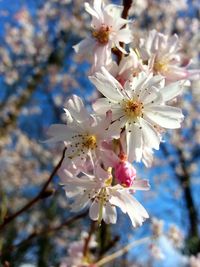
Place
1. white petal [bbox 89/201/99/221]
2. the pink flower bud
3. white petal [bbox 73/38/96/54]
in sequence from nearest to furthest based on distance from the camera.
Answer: the pink flower bud, white petal [bbox 89/201/99/221], white petal [bbox 73/38/96/54]

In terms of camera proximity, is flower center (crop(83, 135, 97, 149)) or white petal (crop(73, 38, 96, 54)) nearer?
flower center (crop(83, 135, 97, 149))

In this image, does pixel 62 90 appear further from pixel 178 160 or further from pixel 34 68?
pixel 178 160

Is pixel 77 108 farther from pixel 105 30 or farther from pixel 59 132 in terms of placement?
pixel 105 30

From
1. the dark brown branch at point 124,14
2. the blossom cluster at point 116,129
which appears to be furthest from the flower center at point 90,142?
the dark brown branch at point 124,14

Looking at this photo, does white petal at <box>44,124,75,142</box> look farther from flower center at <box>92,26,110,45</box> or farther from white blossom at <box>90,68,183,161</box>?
flower center at <box>92,26,110,45</box>

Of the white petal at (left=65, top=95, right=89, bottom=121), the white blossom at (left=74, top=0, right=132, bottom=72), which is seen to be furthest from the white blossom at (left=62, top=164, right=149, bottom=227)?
the white blossom at (left=74, top=0, right=132, bottom=72)

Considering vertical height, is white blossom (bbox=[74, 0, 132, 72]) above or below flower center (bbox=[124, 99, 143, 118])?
above

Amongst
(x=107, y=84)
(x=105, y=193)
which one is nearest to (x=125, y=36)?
(x=107, y=84)

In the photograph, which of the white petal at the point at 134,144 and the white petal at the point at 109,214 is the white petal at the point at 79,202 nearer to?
the white petal at the point at 109,214
